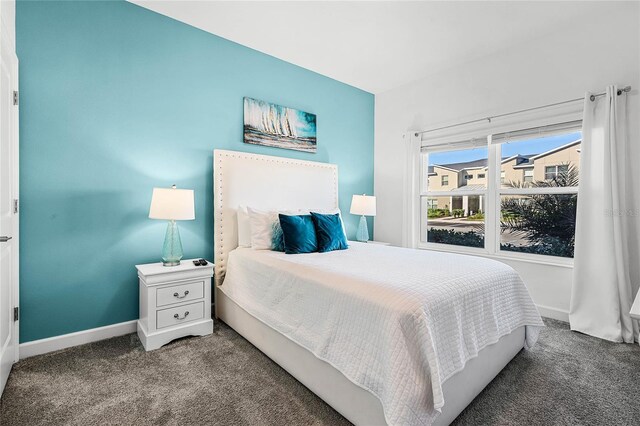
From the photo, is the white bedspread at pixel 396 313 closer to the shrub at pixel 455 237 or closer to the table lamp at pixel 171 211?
the table lamp at pixel 171 211

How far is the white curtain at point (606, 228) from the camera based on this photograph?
2496mm

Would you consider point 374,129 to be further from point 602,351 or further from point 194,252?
point 602,351


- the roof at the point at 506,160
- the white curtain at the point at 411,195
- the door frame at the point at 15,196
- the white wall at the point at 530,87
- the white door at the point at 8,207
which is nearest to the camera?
the white door at the point at 8,207

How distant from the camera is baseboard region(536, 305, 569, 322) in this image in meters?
2.88

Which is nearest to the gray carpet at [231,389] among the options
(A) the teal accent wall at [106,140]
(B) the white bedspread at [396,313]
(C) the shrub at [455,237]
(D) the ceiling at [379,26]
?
(B) the white bedspread at [396,313]

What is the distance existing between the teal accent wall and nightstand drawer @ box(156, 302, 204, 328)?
463 millimetres

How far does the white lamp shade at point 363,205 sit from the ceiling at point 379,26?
1.60m

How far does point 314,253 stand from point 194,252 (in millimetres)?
1183

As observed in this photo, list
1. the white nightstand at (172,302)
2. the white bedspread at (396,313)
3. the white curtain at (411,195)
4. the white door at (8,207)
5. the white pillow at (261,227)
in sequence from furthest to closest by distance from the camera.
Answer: the white curtain at (411,195)
the white pillow at (261,227)
the white nightstand at (172,302)
the white door at (8,207)
the white bedspread at (396,313)

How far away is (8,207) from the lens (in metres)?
1.87

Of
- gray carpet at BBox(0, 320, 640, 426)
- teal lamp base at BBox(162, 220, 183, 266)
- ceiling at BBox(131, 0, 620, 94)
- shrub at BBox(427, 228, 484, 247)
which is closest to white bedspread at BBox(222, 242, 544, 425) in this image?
gray carpet at BBox(0, 320, 640, 426)

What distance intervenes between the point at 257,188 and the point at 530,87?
2936 millimetres

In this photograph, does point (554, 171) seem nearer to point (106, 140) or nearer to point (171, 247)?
point (171, 247)

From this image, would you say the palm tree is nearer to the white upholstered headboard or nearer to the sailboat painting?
the white upholstered headboard
